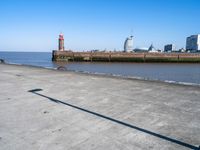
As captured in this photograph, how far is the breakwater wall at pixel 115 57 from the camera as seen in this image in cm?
5441

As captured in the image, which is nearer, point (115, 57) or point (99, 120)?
point (99, 120)

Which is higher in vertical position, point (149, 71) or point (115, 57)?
point (115, 57)

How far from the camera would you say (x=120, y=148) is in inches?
113

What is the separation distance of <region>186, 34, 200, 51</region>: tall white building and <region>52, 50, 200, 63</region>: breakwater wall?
240 feet

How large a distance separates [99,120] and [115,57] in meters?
52.5

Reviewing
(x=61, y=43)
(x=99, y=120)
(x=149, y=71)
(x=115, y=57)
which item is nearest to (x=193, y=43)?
(x=115, y=57)

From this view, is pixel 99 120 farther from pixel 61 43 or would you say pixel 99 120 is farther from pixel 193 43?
pixel 193 43

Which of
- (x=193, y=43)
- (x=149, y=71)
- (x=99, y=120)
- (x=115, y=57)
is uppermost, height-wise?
(x=193, y=43)

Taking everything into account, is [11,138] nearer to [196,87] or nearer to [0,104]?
[0,104]

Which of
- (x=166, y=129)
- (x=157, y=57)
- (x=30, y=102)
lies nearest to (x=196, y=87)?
(x=166, y=129)

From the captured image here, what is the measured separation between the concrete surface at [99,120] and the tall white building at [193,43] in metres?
131

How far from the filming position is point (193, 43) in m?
130

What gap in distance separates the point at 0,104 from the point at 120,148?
351cm

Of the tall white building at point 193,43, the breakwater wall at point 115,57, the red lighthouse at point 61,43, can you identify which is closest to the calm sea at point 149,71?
the breakwater wall at point 115,57
